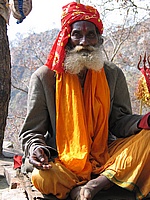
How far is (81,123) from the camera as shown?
2.45m

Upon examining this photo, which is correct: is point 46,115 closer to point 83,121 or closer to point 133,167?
point 83,121

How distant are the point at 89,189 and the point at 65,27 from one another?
1.27 meters

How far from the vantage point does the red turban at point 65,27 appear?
102 inches

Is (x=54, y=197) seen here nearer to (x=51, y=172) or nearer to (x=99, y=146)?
(x=51, y=172)

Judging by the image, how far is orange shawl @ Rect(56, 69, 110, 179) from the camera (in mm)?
2393

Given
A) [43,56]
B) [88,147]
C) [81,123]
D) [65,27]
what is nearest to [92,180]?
[88,147]

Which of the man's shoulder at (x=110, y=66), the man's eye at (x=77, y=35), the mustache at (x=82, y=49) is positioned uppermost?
the man's eye at (x=77, y=35)

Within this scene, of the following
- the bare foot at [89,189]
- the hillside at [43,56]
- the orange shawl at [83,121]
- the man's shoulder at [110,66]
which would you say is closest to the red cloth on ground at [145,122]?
the orange shawl at [83,121]

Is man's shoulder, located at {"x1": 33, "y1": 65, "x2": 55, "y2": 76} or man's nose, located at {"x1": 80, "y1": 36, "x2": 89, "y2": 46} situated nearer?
man's nose, located at {"x1": 80, "y1": 36, "x2": 89, "y2": 46}

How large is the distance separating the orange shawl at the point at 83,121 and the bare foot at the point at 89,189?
167 millimetres

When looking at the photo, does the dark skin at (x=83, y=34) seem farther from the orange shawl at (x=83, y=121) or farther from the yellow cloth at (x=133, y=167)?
the yellow cloth at (x=133, y=167)

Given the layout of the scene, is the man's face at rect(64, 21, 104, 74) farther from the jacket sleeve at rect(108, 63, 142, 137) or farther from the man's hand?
the man's hand

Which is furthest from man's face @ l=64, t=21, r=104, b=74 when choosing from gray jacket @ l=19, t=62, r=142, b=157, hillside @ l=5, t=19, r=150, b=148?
hillside @ l=5, t=19, r=150, b=148

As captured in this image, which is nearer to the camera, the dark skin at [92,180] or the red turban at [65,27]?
the dark skin at [92,180]
